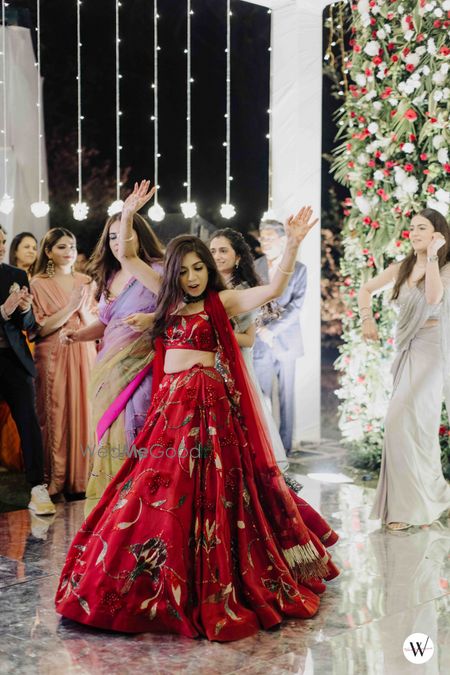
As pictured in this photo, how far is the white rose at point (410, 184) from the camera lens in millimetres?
6410

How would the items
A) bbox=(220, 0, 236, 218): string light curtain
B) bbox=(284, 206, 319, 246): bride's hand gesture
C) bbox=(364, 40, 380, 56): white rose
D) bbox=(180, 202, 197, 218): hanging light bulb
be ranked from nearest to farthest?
bbox=(284, 206, 319, 246): bride's hand gesture → bbox=(364, 40, 380, 56): white rose → bbox=(180, 202, 197, 218): hanging light bulb → bbox=(220, 0, 236, 218): string light curtain

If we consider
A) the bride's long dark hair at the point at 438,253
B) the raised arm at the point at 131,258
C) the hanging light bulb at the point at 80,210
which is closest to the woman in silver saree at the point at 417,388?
the bride's long dark hair at the point at 438,253

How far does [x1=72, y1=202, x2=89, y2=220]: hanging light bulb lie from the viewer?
251 inches

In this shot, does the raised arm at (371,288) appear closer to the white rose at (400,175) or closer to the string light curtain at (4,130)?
the white rose at (400,175)

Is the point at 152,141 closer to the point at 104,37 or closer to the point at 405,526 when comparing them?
the point at 104,37

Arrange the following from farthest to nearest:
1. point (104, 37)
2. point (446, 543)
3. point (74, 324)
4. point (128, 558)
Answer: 1. point (104, 37)
2. point (74, 324)
3. point (446, 543)
4. point (128, 558)

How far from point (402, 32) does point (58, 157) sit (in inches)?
97.2

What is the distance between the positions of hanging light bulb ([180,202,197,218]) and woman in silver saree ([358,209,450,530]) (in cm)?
194

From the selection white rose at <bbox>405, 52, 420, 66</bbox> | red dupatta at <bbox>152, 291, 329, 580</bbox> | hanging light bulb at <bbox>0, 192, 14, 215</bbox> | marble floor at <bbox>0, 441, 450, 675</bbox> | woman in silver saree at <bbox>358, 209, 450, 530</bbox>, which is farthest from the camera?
white rose at <bbox>405, 52, 420, 66</bbox>

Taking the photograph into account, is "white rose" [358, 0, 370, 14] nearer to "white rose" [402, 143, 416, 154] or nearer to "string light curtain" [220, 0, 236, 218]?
"white rose" [402, 143, 416, 154]

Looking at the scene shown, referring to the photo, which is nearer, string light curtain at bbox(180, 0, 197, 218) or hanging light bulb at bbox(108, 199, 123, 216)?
hanging light bulb at bbox(108, 199, 123, 216)

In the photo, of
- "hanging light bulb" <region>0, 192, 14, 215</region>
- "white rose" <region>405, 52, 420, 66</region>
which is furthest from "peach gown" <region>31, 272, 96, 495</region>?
"white rose" <region>405, 52, 420, 66</region>

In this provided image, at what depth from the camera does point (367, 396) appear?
22.6 feet

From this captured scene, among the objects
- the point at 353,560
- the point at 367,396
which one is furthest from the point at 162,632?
the point at 367,396
